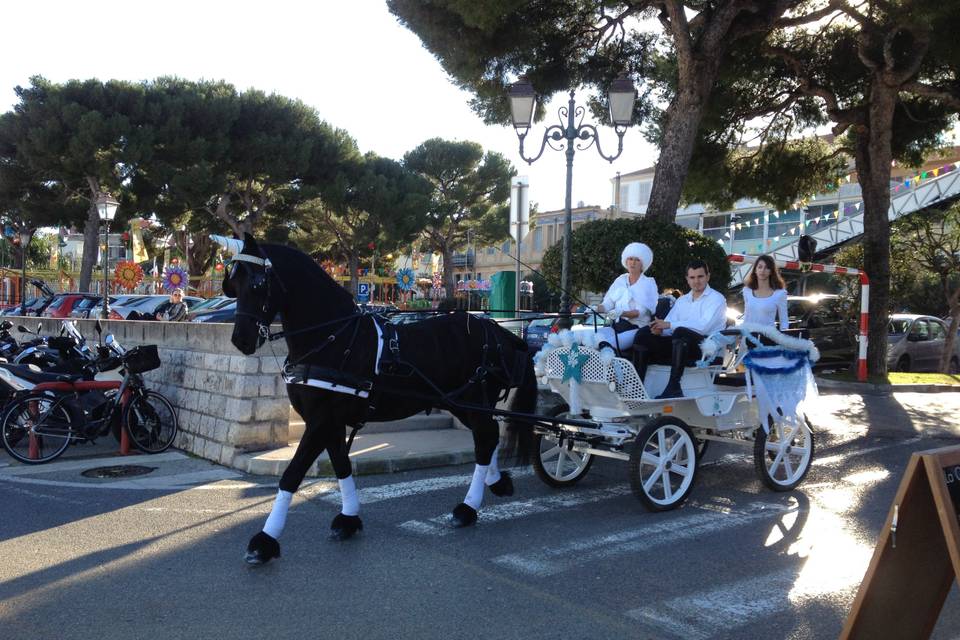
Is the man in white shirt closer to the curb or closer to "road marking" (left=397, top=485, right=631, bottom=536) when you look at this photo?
"road marking" (left=397, top=485, right=631, bottom=536)

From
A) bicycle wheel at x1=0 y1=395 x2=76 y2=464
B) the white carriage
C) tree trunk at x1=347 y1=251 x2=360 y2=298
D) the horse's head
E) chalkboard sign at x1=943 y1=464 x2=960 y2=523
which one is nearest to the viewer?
chalkboard sign at x1=943 y1=464 x2=960 y2=523

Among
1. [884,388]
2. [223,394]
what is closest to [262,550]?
[223,394]

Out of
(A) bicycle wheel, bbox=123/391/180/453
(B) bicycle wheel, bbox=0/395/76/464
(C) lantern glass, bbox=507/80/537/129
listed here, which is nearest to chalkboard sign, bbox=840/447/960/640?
(A) bicycle wheel, bbox=123/391/180/453

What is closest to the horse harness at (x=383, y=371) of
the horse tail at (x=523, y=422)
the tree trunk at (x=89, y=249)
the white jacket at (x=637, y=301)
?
the horse tail at (x=523, y=422)

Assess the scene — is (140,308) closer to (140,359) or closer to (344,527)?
(140,359)

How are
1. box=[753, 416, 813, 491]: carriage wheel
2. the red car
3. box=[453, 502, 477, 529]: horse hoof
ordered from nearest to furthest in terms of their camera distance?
1. box=[453, 502, 477, 529]: horse hoof
2. box=[753, 416, 813, 491]: carriage wheel
3. the red car

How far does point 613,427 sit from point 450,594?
7.49 feet

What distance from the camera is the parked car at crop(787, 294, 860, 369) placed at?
18266 mm

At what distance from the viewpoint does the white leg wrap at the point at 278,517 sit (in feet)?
16.5

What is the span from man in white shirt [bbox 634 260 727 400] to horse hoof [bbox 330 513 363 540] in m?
2.67

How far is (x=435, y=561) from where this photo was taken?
507 centimetres

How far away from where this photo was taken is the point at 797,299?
1855 cm

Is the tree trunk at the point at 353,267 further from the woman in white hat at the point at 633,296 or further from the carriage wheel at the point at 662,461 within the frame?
the carriage wheel at the point at 662,461

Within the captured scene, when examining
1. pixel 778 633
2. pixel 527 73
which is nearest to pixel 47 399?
pixel 778 633
